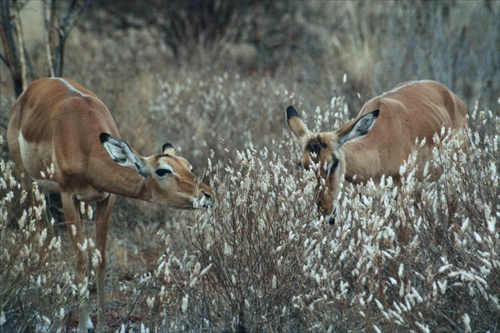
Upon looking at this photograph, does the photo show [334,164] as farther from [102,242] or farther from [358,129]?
[102,242]

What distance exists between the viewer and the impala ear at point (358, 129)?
6.89 metres

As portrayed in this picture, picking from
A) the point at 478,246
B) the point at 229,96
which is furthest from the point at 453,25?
the point at 478,246

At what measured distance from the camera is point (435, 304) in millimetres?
5391

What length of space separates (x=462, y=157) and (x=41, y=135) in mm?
3542

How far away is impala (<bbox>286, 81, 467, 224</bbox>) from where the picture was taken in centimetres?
679

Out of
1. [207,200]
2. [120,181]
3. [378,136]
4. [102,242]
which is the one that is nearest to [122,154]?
[120,181]

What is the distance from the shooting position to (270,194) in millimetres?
5910

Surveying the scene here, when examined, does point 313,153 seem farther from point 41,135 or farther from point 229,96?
point 229,96

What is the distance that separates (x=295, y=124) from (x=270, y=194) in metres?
1.62

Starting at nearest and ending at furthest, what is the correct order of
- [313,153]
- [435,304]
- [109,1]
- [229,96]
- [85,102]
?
[435,304] < [313,153] < [85,102] < [229,96] < [109,1]

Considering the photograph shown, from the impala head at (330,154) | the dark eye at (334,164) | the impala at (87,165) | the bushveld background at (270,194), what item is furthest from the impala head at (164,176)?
the dark eye at (334,164)

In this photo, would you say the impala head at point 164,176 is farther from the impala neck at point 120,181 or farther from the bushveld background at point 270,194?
the bushveld background at point 270,194

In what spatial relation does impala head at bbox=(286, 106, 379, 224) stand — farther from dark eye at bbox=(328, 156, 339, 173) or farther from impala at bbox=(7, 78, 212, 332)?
impala at bbox=(7, 78, 212, 332)

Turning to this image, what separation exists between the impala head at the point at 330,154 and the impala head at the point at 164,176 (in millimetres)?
881
